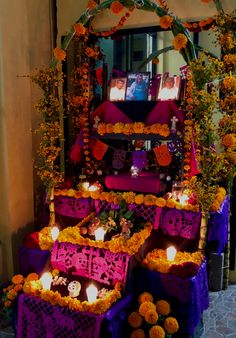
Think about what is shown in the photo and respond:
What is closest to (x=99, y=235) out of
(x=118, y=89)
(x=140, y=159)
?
(x=140, y=159)

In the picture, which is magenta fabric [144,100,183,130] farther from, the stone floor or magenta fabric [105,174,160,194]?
the stone floor

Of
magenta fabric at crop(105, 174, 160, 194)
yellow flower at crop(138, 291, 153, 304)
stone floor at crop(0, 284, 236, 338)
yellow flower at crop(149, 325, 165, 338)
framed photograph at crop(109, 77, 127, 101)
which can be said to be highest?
framed photograph at crop(109, 77, 127, 101)

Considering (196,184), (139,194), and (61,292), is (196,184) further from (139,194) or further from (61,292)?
(61,292)

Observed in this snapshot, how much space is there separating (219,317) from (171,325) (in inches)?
34.6

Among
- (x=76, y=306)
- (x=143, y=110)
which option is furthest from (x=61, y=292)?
(x=143, y=110)

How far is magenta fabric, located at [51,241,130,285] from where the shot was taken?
11.5 ft

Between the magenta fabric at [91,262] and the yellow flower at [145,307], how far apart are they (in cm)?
27

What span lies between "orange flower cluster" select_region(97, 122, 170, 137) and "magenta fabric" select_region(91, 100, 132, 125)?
0.25 feet

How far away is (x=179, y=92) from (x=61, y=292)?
2.48 meters

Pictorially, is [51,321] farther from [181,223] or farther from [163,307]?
[181,223]

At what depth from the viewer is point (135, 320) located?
3312mm

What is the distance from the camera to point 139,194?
4211 millimetres

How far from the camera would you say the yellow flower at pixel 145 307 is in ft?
10.8

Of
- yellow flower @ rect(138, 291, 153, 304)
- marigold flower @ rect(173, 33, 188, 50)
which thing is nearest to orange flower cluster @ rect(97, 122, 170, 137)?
marigold flower @ rect(173, 33, 188, 50)
